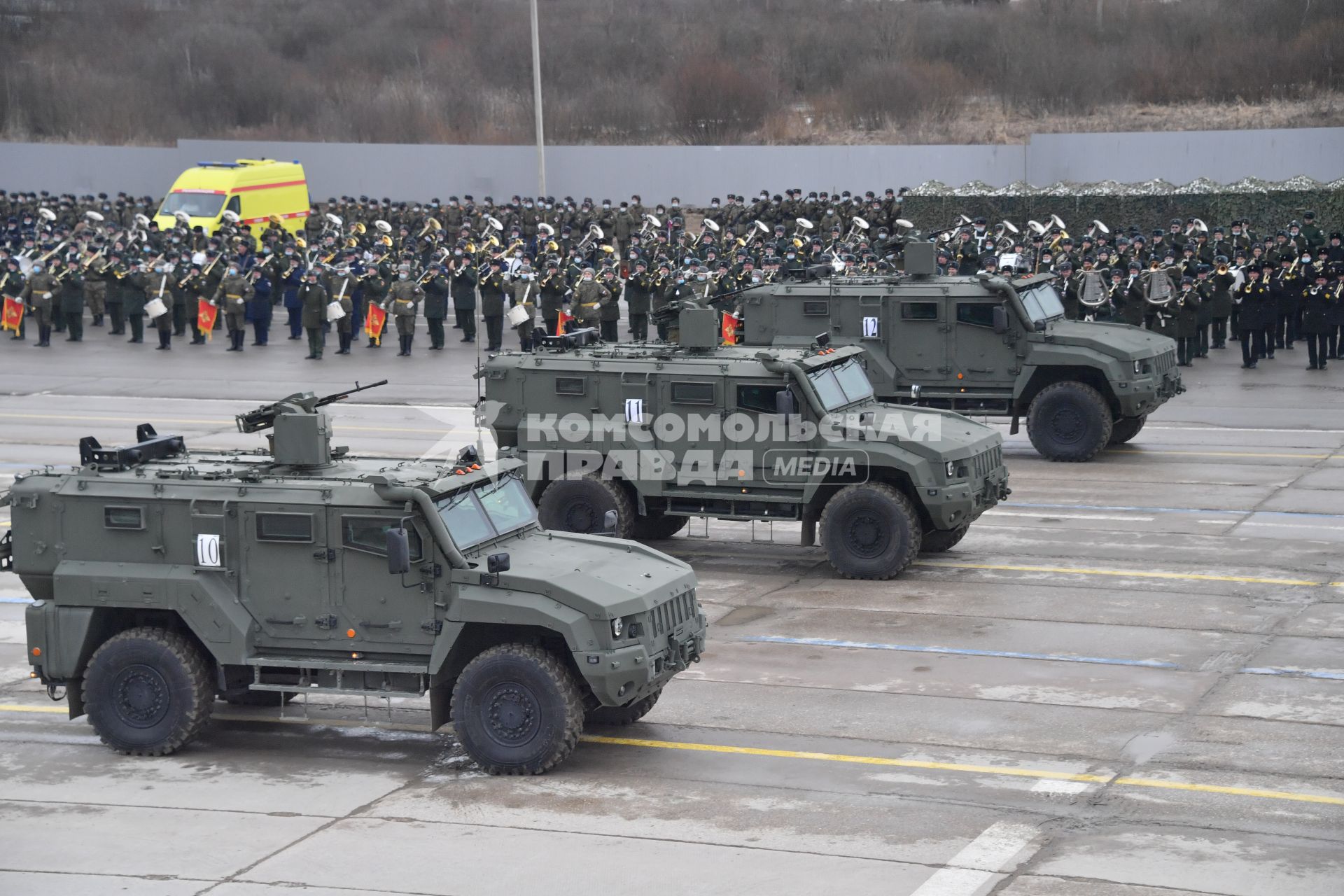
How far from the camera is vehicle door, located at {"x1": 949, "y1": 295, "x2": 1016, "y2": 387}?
21641 millimetres

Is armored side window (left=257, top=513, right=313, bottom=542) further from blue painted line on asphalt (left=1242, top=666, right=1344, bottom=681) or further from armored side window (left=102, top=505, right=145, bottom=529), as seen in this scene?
blue painted line on asphalt (left=1242, top=666, right=1344, bottom=681)

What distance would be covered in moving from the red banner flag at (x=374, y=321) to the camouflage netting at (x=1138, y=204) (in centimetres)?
1300

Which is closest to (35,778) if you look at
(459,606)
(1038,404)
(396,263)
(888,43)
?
(459,606)

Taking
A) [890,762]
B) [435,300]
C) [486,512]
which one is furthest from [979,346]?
[435,300]

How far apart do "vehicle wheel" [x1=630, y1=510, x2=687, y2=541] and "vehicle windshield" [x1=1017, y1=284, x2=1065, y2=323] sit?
233 inches

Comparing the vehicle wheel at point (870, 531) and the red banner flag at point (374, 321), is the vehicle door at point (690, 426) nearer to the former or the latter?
the vehicle wheel at point (870, 531)

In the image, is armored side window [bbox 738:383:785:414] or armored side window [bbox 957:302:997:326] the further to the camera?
armored side window [bbox 957:302:997:326]

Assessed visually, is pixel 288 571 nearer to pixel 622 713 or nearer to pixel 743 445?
pixel 622 713

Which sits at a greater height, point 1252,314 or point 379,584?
point 1252,314

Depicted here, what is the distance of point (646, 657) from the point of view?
426 inches

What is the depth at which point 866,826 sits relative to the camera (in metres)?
9.99

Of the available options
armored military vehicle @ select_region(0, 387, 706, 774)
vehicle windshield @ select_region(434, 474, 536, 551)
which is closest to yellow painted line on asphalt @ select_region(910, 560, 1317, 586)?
armored military vehicle @ select_region(0, 387, 706, 774)

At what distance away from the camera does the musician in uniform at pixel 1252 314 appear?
28531mm

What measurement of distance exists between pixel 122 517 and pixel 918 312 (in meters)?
12.4
